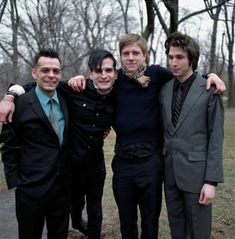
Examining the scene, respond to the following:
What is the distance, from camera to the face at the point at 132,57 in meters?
3.17

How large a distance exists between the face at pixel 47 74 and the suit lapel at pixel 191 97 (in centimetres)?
108

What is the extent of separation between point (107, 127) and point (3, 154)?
3.16 feet

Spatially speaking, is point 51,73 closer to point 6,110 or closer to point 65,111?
point 65,111

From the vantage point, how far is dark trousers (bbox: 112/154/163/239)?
3.25 metres

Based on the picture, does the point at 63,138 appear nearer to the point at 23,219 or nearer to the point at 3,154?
the point at 3,154

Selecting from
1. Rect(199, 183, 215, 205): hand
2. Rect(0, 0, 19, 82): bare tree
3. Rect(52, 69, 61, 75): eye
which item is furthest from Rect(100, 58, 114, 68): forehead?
Rect(0, 0, 19, 82): bare tree

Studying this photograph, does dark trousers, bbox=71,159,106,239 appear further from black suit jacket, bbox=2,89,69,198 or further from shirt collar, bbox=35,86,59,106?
shirt collar, bbox=35,86,59,106

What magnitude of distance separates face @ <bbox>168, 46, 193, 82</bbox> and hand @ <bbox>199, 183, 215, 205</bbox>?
2.98 ft

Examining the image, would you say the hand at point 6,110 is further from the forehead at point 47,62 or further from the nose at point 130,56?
the nose at point 130,56

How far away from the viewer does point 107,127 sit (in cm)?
347

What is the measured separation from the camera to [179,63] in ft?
9.91

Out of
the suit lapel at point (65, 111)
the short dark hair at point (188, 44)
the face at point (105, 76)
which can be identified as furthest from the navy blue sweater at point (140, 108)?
the suit lapel at point (65, 111)

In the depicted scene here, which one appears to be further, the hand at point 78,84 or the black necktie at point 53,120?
the hand at point 78,84

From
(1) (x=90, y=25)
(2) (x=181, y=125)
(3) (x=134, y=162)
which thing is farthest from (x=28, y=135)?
(1) (x=90, y=25)
